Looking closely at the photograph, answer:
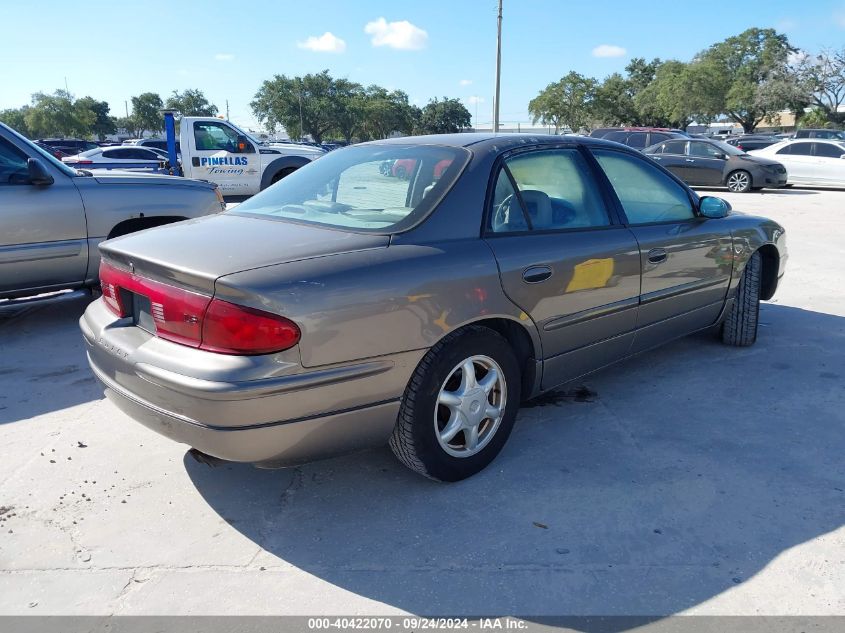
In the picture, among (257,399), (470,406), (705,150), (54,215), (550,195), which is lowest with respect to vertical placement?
(470,406)

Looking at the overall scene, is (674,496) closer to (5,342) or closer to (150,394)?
(150,394)

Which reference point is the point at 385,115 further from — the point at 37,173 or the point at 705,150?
the point at 37,173

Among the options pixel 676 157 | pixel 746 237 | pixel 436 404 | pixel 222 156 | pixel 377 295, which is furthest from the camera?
pixel 676 157

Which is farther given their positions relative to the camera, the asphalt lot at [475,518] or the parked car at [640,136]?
the parked car at [640,136]

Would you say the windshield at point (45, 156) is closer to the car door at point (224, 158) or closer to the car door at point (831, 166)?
the car door at point (224, 158)

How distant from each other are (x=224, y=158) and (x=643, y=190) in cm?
1170

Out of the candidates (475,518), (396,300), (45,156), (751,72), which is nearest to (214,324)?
(396,300)

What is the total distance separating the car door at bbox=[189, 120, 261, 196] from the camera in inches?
545

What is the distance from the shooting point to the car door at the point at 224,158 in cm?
1384

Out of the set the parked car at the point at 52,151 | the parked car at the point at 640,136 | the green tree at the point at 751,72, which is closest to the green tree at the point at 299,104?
the green tree at the point at 751,72

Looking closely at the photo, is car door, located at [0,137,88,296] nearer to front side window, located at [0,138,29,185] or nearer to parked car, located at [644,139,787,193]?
front side window, located at [0,138,29,185]

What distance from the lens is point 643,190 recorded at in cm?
414

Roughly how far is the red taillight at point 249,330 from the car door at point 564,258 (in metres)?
1.09

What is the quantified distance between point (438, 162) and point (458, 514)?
165 centimetres
